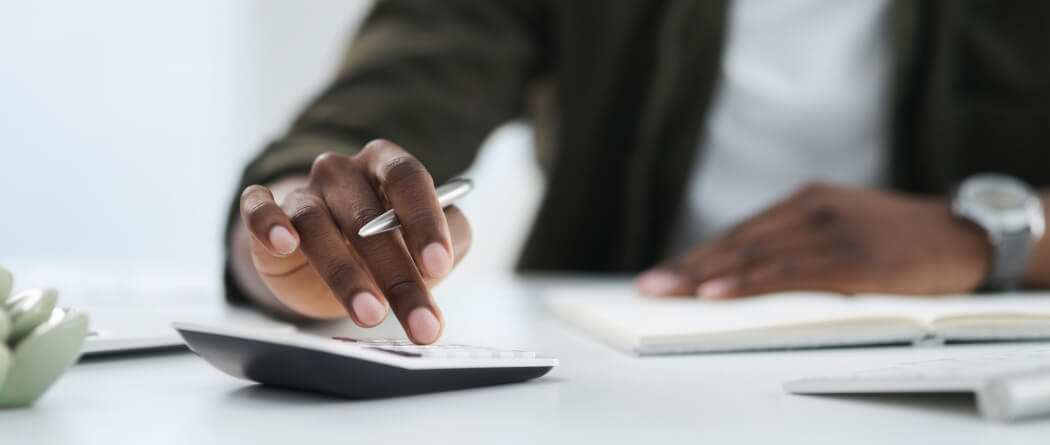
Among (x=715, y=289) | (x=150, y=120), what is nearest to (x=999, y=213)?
(x=715, y=289)

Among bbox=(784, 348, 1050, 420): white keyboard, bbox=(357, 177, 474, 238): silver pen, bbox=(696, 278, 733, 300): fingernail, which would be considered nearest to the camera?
bbox=(784, 348, 1050, 420): white keyboard

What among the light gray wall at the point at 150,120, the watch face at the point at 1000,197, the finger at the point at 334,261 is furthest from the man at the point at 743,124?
the light gray wall at the point at 150,120

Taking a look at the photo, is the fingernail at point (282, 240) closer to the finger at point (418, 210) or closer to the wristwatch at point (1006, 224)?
the finger at point (418, 210)

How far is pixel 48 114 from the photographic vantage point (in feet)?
6.53

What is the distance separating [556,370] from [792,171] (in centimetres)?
75

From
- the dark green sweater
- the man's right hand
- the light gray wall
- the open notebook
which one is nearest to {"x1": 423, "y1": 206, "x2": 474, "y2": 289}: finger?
the man's right hand

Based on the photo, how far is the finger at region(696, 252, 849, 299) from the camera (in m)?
0.75

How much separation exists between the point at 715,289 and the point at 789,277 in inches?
→ 3.2

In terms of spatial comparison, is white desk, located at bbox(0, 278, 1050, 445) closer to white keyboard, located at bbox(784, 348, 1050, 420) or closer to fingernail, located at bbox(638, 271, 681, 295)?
white keyboard, located at bbox(784, 348, 1050, 420)

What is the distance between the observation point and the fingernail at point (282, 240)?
37cm

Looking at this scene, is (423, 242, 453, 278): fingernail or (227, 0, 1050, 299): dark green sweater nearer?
(423, 242, 453, 278): fingernail

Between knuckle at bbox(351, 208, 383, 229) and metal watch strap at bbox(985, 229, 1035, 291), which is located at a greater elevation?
metal watch strap at bbox(985, 229, 1035, 291)

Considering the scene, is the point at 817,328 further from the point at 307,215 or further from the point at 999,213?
the point at 999,213

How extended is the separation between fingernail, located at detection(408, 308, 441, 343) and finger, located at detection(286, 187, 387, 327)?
0.01m
